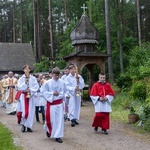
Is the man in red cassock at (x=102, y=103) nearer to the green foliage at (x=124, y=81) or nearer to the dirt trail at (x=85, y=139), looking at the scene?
the dirt trail at (x=85, y=139)

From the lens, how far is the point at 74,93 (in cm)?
1215

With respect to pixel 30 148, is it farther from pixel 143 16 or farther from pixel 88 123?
pixel 143 16

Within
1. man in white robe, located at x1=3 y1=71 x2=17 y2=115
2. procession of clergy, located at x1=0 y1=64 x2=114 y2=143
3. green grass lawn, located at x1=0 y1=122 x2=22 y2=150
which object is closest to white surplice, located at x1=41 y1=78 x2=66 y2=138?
procession of clergy, located at x1=0 y1=64 x2=114 y2=143

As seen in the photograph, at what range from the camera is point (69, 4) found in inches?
1751

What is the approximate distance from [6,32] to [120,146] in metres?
54.2

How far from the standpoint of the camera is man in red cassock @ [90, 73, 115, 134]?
33.6 feet

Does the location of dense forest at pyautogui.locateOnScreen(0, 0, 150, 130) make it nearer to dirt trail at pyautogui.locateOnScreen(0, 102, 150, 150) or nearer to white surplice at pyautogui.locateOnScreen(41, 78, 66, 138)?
dirt trail at pyautogui.locateOnScreen(0, 102, 150, 150)

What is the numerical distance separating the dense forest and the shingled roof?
129 cm

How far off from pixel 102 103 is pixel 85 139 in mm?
1482

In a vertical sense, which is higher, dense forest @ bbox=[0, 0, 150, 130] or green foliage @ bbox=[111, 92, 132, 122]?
dense forest @ bbox=[0, 0, 150, 130]

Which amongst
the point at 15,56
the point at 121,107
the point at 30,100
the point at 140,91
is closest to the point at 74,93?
the point at 30,100

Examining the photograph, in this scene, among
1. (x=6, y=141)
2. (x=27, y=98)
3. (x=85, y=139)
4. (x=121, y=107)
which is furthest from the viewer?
(x=121, y=107)

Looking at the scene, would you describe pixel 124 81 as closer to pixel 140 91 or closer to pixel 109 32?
pixel 109 32

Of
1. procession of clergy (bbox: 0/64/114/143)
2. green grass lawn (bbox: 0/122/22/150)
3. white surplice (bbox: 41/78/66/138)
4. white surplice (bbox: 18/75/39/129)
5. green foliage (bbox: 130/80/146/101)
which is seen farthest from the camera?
green foliage (bbox: 130/80/146/101)
